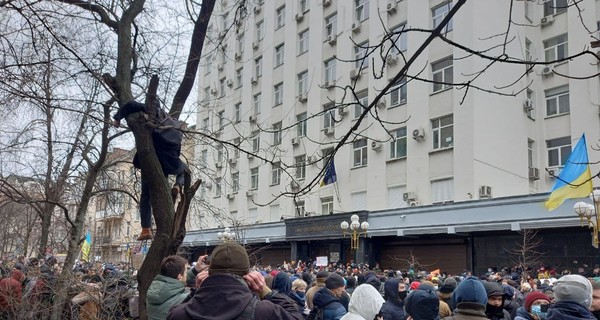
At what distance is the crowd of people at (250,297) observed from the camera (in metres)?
3.17

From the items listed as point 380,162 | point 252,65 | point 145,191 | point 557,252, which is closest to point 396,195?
point 380,162

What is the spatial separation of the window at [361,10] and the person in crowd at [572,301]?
27.2 meters

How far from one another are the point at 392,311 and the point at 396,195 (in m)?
20.8

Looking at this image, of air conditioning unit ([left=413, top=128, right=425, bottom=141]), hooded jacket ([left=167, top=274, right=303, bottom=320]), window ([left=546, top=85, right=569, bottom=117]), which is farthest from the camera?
air conditioning unit ([left=413, top=128, right=425, bottom=141])

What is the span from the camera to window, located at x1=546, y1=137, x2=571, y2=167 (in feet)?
82.4

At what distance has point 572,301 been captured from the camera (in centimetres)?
404

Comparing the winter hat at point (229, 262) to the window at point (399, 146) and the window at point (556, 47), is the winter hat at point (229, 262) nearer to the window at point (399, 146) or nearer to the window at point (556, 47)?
Result: the window at point (399, 146)

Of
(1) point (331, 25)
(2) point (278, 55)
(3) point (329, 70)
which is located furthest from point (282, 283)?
(2) point (278, 55)

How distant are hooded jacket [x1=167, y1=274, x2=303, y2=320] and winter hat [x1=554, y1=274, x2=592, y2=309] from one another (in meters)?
2.11

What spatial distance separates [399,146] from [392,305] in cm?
2109

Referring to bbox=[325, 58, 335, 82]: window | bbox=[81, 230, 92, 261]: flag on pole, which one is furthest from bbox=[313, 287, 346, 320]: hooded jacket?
bbox=[325, 58, 335, 82]: window

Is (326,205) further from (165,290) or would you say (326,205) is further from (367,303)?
(165,290)

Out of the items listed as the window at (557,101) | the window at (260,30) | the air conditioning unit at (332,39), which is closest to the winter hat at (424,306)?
the window at (557,101)

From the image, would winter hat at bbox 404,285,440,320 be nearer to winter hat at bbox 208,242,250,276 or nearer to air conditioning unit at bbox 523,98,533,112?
winter hat at bbox 208,242,250,276
